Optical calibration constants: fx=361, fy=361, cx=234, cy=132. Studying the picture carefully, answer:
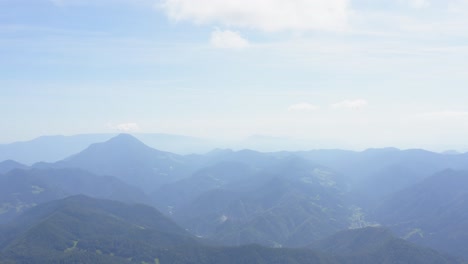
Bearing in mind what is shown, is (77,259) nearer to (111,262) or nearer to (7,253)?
(111,262)

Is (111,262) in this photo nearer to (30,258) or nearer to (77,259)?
(77,259)

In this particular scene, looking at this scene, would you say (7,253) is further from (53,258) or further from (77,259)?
(77,259)

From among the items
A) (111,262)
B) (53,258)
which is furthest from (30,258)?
(111,262)

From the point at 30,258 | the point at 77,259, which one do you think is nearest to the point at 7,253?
the point at 30,258

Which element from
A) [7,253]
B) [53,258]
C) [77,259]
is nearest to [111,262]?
[77,259]

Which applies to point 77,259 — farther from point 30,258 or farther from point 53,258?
point 30,258

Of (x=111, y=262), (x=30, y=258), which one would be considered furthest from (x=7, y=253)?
(x=111, y=262)
